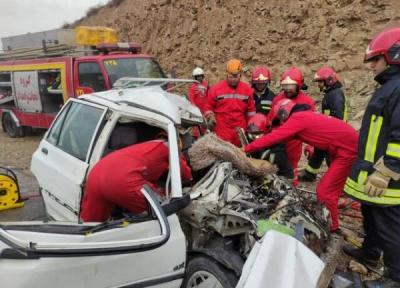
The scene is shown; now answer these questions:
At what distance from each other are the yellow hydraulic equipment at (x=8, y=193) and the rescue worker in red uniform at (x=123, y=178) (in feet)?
8.29

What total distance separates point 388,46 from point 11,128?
1172 centimetres

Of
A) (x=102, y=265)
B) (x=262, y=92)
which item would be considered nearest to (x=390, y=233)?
(x=102, y=265)

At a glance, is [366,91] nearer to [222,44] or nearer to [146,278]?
[222,44]

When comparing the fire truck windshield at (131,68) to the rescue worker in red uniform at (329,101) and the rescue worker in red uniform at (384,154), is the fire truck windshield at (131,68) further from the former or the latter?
the rescue worker in red uniform at (384,154)

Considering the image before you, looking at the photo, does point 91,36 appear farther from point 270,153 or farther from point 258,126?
point 270,153

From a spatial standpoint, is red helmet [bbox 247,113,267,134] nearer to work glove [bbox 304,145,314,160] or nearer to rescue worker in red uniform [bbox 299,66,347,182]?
rescue worker in red uniform [bbox 299,66,347,182]

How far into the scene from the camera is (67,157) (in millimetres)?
3848

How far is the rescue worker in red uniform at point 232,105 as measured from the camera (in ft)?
19.0

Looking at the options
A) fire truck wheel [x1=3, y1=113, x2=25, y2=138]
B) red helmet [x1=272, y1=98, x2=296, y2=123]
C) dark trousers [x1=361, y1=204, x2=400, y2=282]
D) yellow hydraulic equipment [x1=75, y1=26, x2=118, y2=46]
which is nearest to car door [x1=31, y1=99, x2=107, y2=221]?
red helmet [x1=272, y1=98, x2=296, y2=123]

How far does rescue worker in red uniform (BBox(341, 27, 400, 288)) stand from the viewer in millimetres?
3059

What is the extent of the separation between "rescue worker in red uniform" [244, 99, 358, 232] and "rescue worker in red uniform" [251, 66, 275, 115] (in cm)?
183

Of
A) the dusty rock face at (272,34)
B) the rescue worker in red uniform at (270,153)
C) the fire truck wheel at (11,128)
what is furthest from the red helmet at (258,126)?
the fire truck wheel at (11,128)

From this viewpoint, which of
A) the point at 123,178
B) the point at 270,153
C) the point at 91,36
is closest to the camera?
the point at 123,178

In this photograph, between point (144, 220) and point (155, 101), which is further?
point (155, 101)
